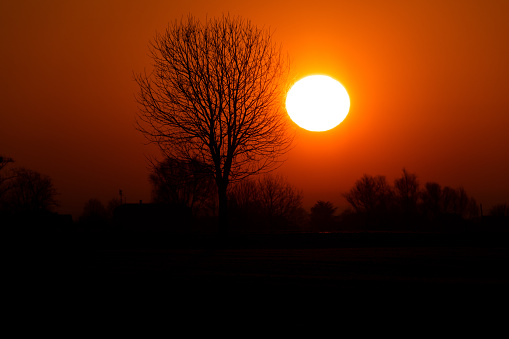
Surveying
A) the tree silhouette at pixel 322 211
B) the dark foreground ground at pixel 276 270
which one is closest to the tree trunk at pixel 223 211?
the dark foreground ground at pixel 276 270

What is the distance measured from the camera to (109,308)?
7.15m

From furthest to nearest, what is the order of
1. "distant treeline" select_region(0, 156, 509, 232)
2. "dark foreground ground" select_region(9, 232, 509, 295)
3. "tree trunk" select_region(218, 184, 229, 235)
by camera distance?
"distant treeline" select_region(0, 156, 509, 232)
"tree trunk" select_region(218, 184, 229, 235)
"dark foreground ground" select_region(9, 232, 509, 295)

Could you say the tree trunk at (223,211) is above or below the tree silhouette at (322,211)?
below

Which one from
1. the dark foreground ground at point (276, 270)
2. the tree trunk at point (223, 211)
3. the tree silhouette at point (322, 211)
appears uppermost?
the tree silhouette at point (322, 211)

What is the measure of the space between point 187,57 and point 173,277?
13.3 metres

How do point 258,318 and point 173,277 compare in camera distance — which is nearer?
point 258,318

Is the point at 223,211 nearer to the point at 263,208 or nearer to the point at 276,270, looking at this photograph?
the point at 276,270

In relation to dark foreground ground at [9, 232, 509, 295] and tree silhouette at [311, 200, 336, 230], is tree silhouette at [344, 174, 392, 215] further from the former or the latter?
dark foreground ground at [9, 232, 509, 295]

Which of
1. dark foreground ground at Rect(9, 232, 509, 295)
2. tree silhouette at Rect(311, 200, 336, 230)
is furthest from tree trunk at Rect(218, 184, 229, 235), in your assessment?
tree silhouette at Rect(311, 200, 336, 230)

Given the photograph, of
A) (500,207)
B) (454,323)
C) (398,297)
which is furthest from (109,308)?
(500,207)

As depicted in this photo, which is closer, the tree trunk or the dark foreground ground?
the dark foreground ground

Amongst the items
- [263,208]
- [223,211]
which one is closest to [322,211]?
[263,208]

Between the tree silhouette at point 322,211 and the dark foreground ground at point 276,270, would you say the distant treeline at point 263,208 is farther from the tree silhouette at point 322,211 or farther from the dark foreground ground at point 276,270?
the dark foreground ground at point 276,270

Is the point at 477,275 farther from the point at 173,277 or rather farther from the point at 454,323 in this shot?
the point at 173,277
